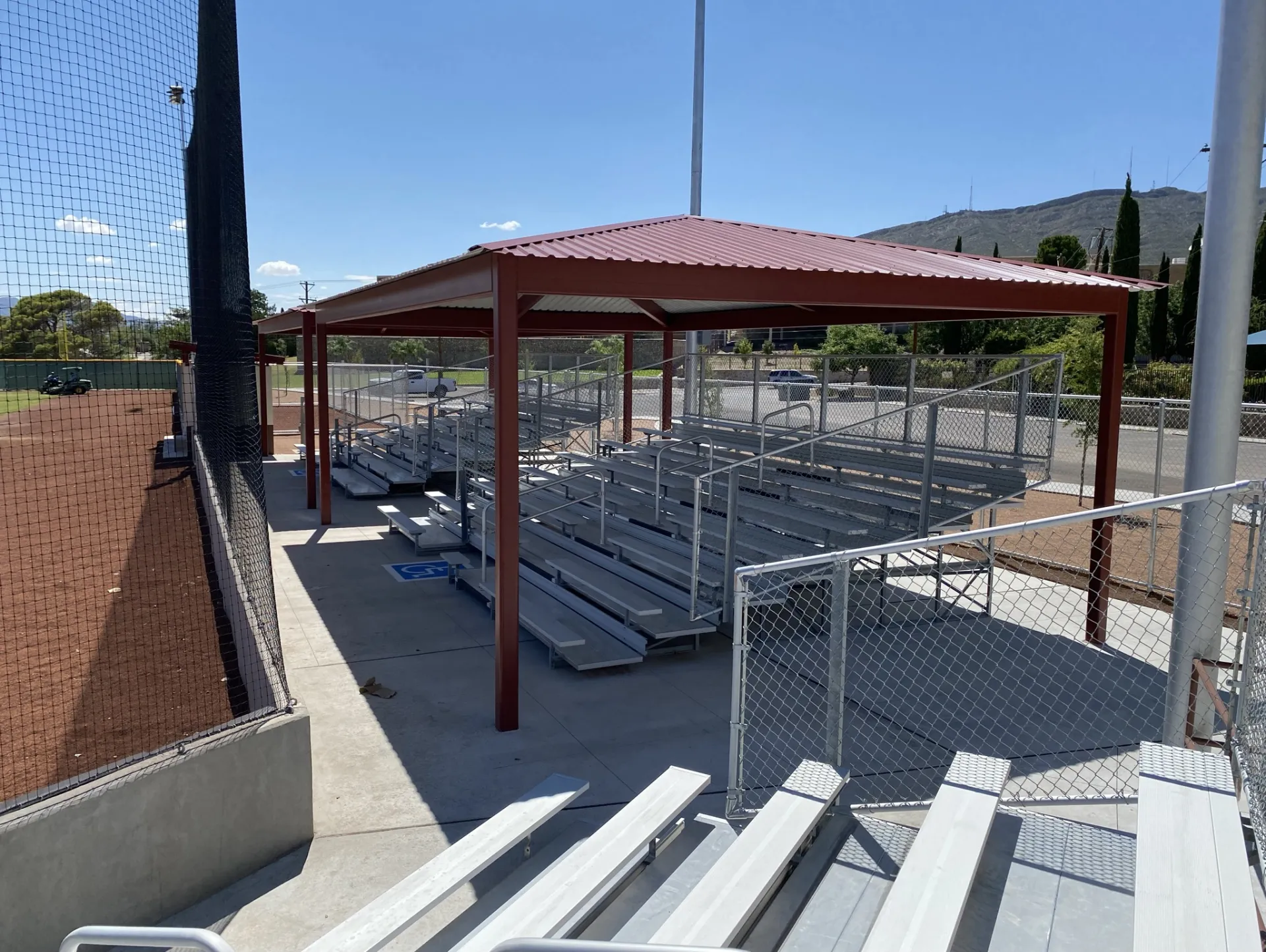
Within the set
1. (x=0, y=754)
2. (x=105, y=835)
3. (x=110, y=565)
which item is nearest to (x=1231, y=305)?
(x=105, y=835)

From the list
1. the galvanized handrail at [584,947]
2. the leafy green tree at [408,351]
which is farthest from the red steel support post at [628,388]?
the leafy green tree at [408,351]

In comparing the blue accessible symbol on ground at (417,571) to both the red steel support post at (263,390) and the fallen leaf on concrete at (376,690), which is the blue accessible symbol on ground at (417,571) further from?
the red steel support post at (263,390)

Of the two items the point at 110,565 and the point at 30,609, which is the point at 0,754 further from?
the point at 110,565

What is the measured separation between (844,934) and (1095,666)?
16.0 feet

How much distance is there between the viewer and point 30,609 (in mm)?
7539

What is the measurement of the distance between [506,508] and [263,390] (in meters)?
15.4

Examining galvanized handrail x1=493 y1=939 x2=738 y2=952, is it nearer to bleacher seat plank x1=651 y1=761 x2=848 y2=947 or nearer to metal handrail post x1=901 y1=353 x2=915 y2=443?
bleacher seat plank x1=651 y1=761 x2=848 y2=947

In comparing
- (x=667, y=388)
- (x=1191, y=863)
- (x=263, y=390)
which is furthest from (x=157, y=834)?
(x=263, y=390)

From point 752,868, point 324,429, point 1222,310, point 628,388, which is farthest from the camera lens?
point 628,388

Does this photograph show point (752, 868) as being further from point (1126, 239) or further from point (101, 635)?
point (1126, 239)

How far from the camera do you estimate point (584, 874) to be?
3.33 metres

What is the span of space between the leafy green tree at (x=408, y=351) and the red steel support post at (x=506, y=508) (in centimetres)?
4689

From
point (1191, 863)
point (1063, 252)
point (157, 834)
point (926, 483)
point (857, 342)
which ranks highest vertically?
point (1063, 252)

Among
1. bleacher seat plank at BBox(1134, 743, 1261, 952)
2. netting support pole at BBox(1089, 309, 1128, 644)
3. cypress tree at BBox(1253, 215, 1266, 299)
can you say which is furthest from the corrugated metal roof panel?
cypress tree at BBox(1253, 215, 1266, 299)
